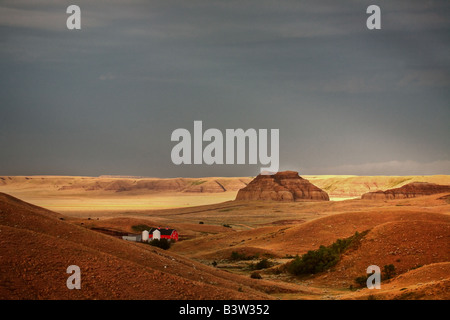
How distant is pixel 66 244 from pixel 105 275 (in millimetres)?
2253

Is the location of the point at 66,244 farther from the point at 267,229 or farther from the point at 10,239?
the point at 267,229

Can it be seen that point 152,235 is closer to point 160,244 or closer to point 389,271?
point 160,244

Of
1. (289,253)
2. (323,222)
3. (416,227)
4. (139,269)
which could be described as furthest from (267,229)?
(139,269)

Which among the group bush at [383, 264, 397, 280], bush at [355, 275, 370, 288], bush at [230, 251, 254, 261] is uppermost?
bush at [383, 264, 397, 280]

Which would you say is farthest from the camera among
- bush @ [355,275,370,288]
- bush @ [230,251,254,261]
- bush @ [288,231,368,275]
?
bush @ [230,251,254,261]

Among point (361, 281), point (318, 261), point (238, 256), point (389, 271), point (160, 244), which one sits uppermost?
point (389, 271)

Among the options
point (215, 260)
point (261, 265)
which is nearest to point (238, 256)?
point (215, 260)

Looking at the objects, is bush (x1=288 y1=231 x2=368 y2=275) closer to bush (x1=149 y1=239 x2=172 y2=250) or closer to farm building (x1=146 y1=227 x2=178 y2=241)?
bush (x1=149 y1=239 x2=172 y2=250)

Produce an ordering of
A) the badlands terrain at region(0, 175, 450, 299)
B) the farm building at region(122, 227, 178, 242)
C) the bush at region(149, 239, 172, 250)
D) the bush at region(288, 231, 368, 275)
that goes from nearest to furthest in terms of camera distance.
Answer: the badlands terrain at region(0, 175, 450, 299) < the bush at region(288, 231, 368, 275) < the bush at region(149, 239, 172, 250) < the farm building at region(122, 227, 178, 242)

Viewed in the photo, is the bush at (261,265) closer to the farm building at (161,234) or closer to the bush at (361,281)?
the bush at (361,281)

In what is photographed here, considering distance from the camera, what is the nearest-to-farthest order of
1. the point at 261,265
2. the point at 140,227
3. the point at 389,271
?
the point at 389,271 < the point at 261,265 < the point at 140,227

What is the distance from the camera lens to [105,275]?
1296 centimetres

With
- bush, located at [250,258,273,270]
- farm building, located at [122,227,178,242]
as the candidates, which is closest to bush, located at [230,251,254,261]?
bush, located at [250,258,273,270]

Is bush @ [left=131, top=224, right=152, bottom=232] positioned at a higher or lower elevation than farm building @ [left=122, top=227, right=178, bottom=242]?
lower
